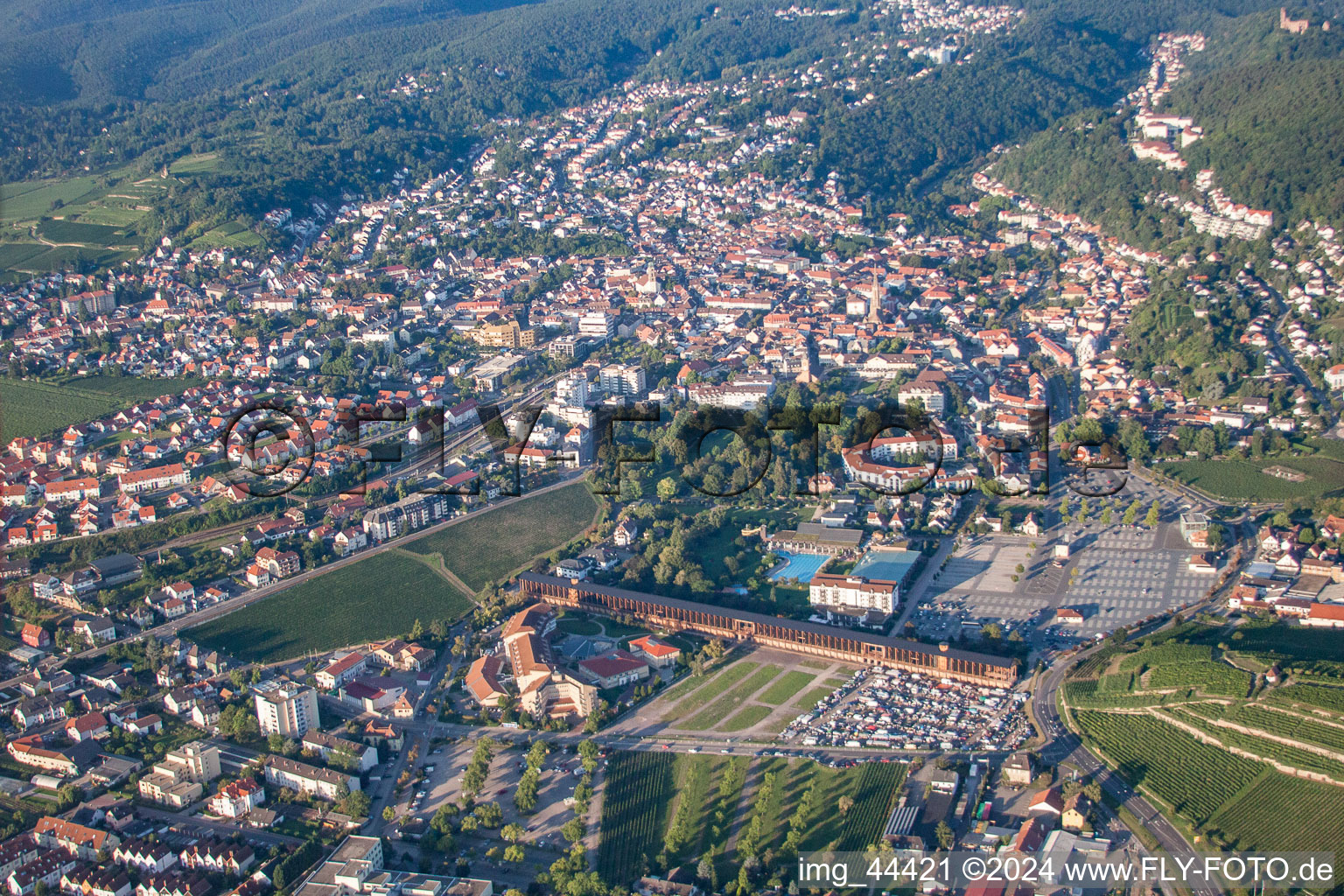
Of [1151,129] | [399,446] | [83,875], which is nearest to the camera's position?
[83,875]

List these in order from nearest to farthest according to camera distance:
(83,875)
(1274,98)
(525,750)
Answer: (83,875) → (525,750) → (1274,98)

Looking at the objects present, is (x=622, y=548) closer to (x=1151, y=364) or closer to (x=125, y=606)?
(x=125, y=606)

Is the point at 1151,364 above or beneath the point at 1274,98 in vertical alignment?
beneath

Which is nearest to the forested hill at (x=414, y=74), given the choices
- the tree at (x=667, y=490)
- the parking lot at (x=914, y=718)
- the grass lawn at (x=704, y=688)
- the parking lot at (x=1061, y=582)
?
the tree at (x=667, y=490)

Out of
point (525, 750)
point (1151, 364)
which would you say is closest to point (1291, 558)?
point (1151, 364)

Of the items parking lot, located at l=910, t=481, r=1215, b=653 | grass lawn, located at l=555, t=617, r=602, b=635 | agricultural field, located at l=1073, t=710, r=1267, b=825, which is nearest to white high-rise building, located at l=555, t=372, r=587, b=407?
grass lawn, located at l=555, t=617, r=602, b=635

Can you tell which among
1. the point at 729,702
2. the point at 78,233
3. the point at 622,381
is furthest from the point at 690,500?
the point at 78,233
